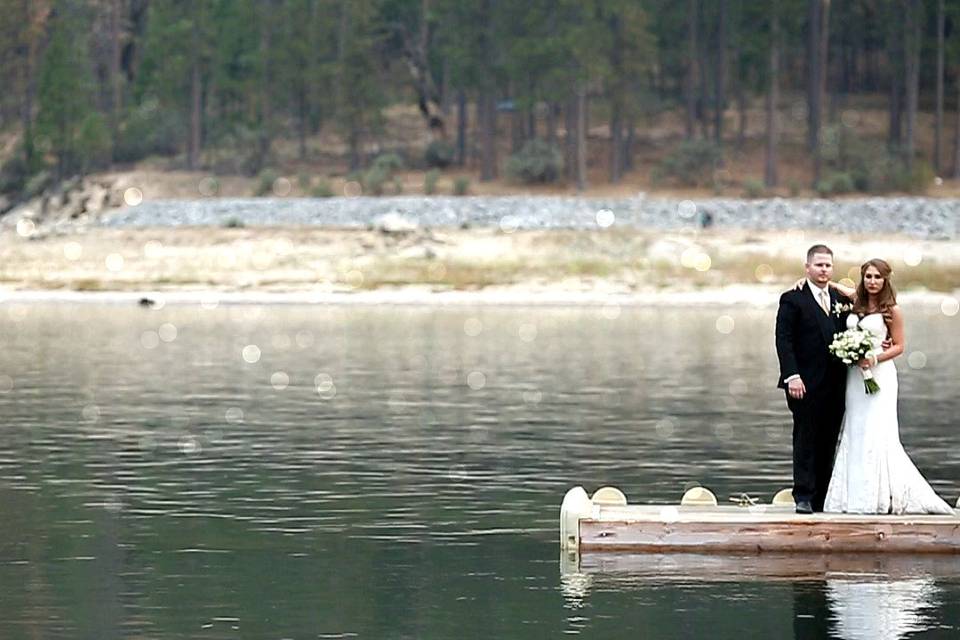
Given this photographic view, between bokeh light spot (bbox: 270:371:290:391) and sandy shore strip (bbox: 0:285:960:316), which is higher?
bokeh light spot (bbox: 270:371:290:391)

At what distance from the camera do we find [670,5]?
95.3 meters

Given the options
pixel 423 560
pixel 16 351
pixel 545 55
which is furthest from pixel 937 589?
pixel 545 55

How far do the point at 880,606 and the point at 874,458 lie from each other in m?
2.04

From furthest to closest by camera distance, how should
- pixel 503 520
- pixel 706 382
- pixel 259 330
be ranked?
pixel 259 330 → pixel 706 382 → pixel 503 520

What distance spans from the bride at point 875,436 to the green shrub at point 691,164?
231ft

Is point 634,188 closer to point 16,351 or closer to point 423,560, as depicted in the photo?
point 16,351

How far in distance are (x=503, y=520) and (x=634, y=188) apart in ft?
222

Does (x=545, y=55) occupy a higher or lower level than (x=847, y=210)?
higher

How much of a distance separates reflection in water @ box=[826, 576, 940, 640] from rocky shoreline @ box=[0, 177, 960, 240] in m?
59.1

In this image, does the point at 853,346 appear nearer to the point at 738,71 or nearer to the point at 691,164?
the point at 691,164

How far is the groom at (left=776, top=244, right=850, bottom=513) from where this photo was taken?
15945 mm

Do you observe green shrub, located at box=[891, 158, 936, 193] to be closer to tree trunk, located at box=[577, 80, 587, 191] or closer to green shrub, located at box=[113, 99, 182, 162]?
tree trunk, located at box=[577, 80, 587, 191]

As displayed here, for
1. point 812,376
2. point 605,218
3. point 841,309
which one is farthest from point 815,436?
point 605,218

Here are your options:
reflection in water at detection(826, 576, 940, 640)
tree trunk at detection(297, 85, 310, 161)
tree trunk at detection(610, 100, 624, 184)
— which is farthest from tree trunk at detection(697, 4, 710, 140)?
reflection in water at detection(826, 576, 940, 640)
